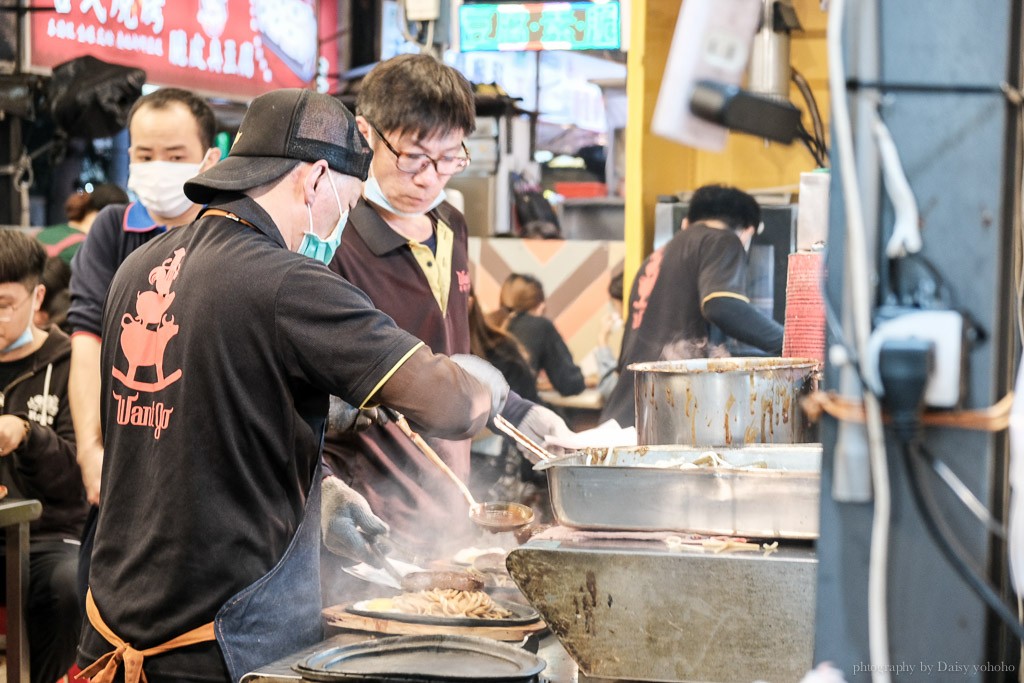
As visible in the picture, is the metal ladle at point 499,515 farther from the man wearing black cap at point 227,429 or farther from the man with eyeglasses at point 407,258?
the man wearing black cap at point 227,429

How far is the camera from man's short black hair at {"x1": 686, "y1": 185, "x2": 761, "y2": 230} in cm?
520

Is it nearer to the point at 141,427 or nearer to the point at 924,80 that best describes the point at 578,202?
the point at 141,427

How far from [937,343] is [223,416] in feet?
4.55

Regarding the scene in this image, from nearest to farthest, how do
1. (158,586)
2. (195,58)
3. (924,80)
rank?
(924,80), (158,586), (195,58)

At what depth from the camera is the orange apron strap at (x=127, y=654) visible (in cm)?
212

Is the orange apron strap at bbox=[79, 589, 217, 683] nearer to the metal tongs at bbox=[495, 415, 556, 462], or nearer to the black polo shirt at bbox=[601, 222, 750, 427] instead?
the metal tongs at bbox=[495, 415, 556, 462]

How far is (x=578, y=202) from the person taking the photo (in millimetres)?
9961

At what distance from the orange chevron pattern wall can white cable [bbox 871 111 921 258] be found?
7.36 metres

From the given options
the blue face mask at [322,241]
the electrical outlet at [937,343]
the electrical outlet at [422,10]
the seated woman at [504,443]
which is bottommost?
the seated woman at [504,443]

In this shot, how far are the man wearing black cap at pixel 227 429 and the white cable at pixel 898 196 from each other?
1129 mm

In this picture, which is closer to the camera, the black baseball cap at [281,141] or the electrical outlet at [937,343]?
the electrical outlet at [937,343]

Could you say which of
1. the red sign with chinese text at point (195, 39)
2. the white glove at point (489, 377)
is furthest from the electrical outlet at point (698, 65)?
the red sign with chinese text at point (195, 39)

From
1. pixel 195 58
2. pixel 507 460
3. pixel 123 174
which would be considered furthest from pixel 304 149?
pixel 123 174

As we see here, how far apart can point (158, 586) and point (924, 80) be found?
165 centimetres
